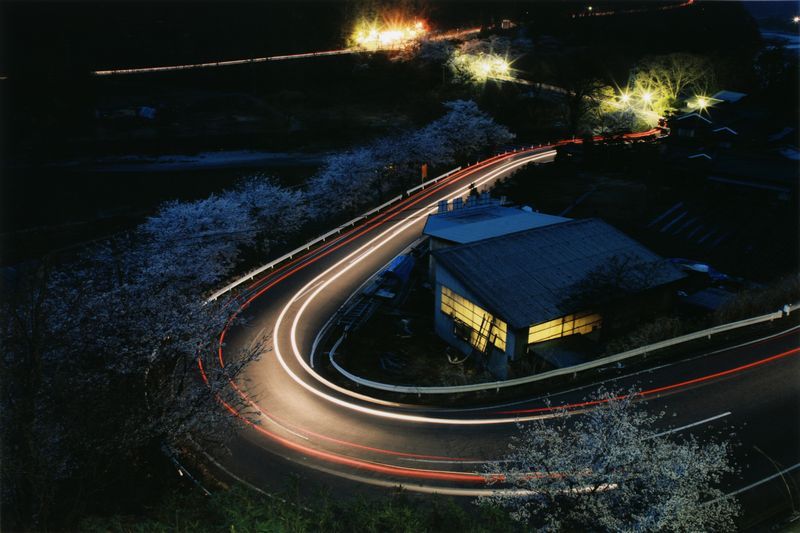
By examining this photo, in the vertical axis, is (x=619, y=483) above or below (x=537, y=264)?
below

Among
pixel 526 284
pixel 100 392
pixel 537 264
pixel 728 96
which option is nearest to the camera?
pixel 100 392

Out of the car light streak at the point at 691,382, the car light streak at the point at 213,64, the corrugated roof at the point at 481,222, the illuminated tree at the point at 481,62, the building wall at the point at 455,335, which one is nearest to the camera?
the car light streak at the point at 691,382

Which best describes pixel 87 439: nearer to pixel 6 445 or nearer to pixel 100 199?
pixel 6 445

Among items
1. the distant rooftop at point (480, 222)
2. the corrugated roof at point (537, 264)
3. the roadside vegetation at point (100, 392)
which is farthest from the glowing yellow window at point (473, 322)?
the roadside vegetation at point (100, 392)

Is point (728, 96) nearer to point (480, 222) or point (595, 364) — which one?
point (480, 222)

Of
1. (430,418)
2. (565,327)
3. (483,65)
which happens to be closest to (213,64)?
(483,65)

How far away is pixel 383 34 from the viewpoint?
365 ft

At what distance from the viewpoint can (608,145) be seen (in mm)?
54375

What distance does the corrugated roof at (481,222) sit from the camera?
32.1 meters

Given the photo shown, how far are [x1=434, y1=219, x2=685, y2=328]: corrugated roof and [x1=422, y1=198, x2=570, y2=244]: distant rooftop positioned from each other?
2384 mm

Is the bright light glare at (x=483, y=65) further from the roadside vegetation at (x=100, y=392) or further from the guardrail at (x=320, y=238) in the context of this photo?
the roadside vegetation at (x=100, y=392)

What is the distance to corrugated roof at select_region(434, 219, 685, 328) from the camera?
2484 centimetres

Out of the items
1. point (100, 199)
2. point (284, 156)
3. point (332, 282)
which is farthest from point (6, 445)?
point (284, 156)

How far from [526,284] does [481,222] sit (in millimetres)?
9380
